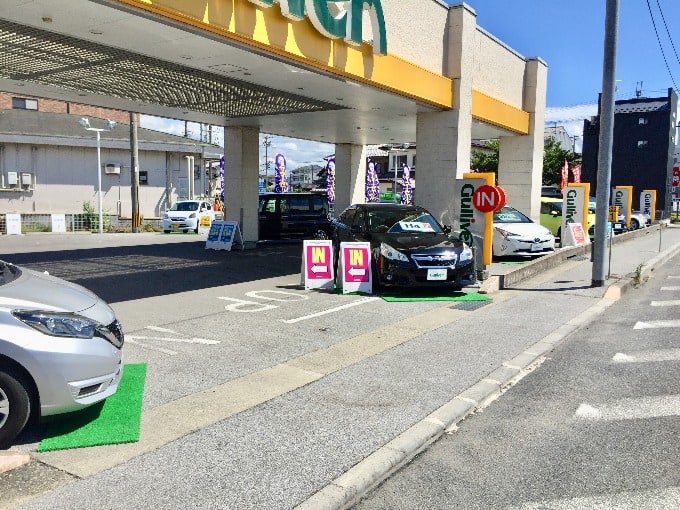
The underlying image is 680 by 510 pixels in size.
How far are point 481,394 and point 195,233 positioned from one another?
72.9ft

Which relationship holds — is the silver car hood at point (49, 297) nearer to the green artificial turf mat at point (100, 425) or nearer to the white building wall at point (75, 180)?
the green artificial turf mat at point (100, 425)

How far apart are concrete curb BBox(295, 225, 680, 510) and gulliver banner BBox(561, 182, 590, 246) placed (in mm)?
11101

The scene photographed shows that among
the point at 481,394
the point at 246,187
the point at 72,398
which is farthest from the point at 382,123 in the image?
the point at 72,398

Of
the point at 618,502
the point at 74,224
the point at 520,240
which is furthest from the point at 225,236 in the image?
the point at 618,502

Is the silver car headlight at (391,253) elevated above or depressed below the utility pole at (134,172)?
below

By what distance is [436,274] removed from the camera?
9.82 m

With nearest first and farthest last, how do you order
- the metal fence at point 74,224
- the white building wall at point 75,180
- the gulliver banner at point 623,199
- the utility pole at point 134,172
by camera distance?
the metal fence at point 74,224 → the utility pole at point 134,172 → the gulliver banner at point 623,199 → the white building wall at point 75,180

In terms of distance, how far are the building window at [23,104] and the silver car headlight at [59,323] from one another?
120ft

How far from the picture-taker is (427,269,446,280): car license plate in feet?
32.1

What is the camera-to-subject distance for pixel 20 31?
809cm

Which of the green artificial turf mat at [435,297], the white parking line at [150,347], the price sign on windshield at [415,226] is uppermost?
the price sign on windshield at [415,226]

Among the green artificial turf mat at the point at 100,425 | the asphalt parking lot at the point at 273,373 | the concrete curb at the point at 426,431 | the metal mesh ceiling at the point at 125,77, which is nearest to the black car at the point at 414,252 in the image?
the asphalt parking lot at the point at 273,373

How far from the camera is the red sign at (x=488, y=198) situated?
11.4 m

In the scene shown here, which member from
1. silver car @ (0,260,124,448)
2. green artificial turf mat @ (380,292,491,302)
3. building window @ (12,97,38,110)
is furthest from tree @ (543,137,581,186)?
silver car @ (0,260,124,448)
